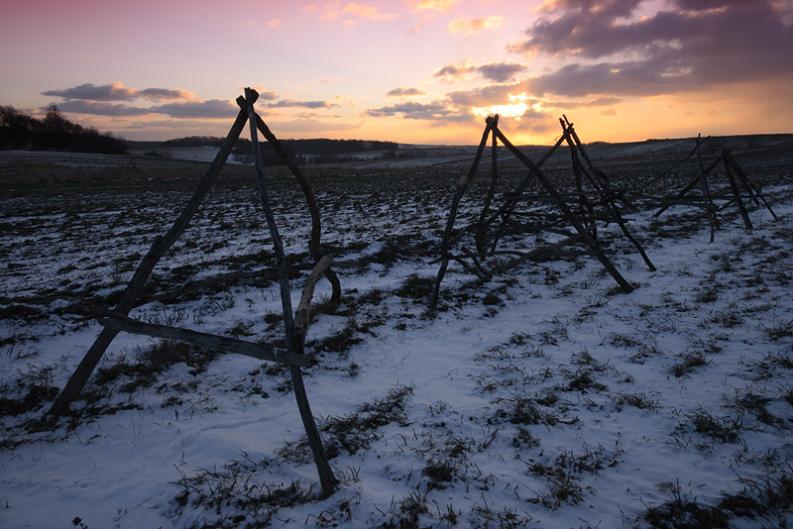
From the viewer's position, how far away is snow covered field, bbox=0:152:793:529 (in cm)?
320

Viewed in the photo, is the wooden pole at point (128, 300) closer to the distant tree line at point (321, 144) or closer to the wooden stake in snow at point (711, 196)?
the wooden stake in snow at point (711, 196)

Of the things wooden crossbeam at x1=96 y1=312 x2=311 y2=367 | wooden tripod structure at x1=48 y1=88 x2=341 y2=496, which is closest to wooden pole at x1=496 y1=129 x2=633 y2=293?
wooden tripod structure at x1=48 y1=88 x2=341 y2=496

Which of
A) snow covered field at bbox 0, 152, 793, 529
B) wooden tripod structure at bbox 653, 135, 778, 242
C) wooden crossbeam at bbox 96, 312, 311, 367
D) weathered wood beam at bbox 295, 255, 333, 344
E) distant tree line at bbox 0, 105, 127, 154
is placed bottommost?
snow covered field at bbox 0, 152, 793, 529

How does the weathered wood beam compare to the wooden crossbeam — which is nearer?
the wooden crossbeam

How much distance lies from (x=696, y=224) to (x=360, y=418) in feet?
43.9

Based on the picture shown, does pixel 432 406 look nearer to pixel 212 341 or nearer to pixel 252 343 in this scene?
pixel 252 343

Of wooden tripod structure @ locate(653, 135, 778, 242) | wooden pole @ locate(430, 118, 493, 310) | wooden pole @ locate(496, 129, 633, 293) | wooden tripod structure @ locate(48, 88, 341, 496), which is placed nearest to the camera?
wooden tripod structure @ locate(48, 88, 341, 496)

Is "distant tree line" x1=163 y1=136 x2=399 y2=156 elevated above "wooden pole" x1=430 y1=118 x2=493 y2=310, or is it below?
above

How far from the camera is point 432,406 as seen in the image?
14.6 feet

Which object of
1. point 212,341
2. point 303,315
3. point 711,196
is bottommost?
point 212,341

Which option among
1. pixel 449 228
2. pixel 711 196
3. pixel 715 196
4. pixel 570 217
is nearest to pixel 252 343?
pixel 449 228

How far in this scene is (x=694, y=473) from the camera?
336 cm

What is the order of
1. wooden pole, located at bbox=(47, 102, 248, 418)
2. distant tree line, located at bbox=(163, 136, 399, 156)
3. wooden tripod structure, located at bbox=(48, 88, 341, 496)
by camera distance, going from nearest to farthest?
1. wooden tripod structure, located at bbox=(48, 88, 341, 496)
2. wooden pole, located at bbox=(47, 102, 248, 418)
3. distant tree line, located at bbox=(163, 136, 399, 156)

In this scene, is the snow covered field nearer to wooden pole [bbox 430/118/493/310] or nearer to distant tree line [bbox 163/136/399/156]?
wooden pole [bbox 430/118/493/310]
